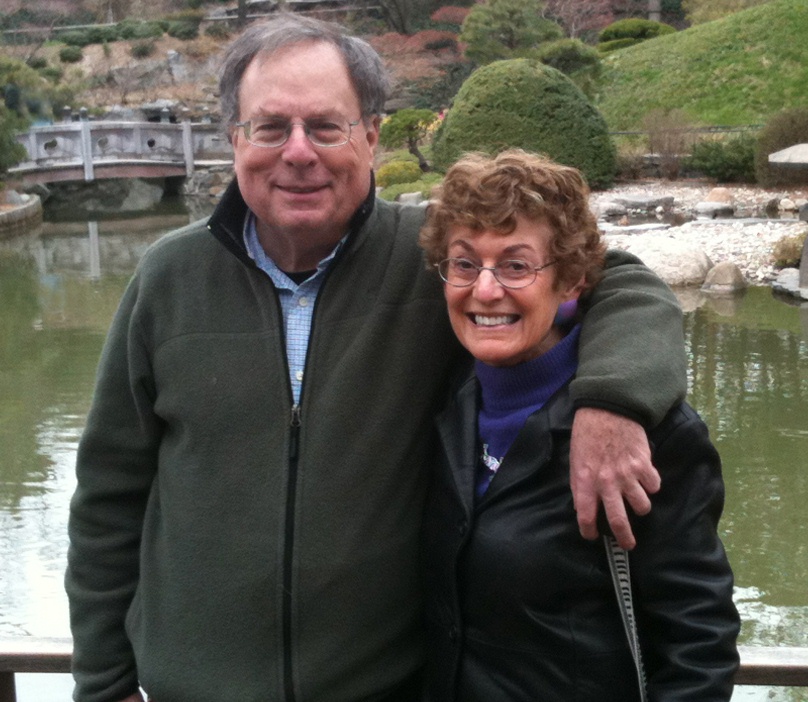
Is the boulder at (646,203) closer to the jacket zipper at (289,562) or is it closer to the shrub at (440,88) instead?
the shrub at (440,88)

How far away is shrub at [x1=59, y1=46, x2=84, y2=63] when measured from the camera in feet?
115

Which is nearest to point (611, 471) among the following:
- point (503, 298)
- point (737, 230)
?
point (503, 298)

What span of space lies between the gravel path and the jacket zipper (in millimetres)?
9870

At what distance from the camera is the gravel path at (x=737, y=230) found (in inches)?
490

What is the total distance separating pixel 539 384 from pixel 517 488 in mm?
173

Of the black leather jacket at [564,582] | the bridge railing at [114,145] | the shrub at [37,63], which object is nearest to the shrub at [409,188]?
the bridge railing at [114,145]

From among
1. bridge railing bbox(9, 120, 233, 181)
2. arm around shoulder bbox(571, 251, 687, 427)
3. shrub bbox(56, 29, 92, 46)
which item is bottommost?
bridge railing bbox(9, 120, 233, 181)

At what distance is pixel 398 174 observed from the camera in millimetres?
18547

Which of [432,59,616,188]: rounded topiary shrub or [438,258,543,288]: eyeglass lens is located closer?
[438,258,543,288]: eyeglass lens

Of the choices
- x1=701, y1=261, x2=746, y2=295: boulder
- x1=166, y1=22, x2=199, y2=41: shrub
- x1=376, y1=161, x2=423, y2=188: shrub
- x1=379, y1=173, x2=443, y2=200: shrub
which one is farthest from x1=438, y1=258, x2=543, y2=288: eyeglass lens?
x1=166, y1=22, x2=199, y2=41: shrub

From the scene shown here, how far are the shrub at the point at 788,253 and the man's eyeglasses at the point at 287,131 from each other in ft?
36.4

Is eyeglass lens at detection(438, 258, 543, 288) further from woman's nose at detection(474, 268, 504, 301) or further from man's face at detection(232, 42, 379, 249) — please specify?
man's face at detection(232, 42, 379, 249)

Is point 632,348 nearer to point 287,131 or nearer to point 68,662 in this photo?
point 287,131

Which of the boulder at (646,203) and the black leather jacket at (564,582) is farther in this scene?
the boulder at (646,203)
